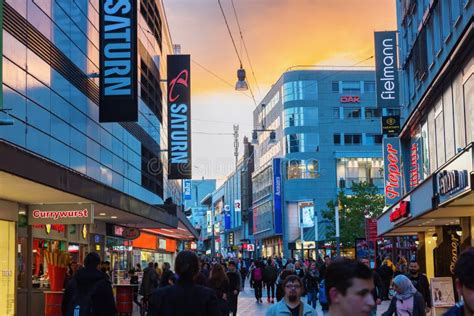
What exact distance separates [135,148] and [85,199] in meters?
16.9

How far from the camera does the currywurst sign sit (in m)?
20.8

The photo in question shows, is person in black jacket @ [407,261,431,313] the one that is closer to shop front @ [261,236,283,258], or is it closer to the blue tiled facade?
the blue tiled facade

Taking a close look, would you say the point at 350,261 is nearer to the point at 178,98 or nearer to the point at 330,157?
the point at 178,98

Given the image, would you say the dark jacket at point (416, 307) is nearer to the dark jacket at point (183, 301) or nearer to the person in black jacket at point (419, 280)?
the person in black jacket at point (419, 280)

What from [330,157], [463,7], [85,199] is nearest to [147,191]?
[85,199]

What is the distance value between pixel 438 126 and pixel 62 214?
12.9 m

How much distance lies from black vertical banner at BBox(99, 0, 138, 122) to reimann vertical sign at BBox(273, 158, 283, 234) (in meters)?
65.8

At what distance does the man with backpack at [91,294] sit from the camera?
26.7 ft

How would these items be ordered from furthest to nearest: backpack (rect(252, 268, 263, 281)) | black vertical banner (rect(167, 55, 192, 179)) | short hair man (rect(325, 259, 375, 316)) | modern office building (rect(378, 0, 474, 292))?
1. black vertical banner (rect(167, 55, 192, 179))
2. backpack (rect(252, 268, 263, 281))
3. modern office building (rect(378, 0, 474, 292))
4. short hair man (rect(325, 259, 375, 316))

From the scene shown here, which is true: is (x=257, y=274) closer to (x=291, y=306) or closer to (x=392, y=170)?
(x=392, y=170)

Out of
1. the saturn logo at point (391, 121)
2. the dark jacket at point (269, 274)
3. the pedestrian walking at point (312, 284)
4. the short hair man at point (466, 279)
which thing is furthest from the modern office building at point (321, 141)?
the short hair man at point (466, 279)

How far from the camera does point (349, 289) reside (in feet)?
10.9

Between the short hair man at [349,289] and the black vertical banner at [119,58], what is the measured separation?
67.2 ft

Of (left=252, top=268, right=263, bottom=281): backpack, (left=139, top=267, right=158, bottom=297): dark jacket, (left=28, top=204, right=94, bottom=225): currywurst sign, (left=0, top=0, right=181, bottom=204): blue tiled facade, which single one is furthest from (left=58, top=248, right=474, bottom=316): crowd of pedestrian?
(left=252, top=268, right=263, bottom=281): backpack
